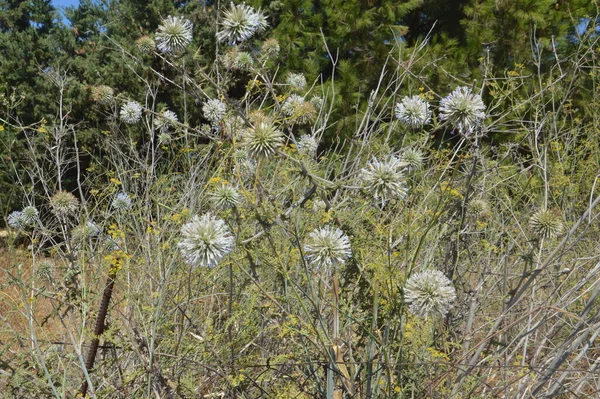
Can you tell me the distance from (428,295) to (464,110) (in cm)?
57

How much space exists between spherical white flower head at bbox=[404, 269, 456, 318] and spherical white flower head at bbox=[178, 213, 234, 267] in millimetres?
518

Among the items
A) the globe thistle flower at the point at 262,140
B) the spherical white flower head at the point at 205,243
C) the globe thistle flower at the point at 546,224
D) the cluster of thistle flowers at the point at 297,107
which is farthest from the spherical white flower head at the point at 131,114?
the globe thistle flower at the point at 546,224

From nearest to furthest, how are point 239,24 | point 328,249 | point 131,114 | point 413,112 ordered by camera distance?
1. point 328,249
2. point 239,24
3. point 413,112
4. point 131,114

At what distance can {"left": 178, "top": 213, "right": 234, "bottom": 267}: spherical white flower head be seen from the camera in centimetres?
154

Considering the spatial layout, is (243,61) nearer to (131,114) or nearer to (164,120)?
(164,120)

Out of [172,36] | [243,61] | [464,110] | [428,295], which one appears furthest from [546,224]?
[172,36]

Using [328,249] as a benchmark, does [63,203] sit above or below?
above

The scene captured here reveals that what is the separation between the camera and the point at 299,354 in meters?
1.96

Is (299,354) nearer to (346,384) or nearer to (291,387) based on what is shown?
(291,387)

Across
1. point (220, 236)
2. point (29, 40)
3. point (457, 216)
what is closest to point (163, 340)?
point (220, 236)

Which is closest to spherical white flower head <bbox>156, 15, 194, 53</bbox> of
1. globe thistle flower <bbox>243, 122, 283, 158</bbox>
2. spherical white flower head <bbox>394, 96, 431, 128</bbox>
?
globe thistle flower <bbox>243, 122, 283, 158</bbox>

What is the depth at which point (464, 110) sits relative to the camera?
1.74m

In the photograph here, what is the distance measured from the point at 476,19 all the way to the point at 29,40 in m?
5.47

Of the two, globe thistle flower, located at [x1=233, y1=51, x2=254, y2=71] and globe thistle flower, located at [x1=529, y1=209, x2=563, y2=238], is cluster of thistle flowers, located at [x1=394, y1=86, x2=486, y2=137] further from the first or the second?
globe thistle flower, located at [x1=233, y1=51, x2=254, y2=71]
